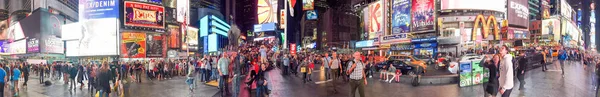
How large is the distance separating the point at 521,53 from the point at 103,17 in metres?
3.54

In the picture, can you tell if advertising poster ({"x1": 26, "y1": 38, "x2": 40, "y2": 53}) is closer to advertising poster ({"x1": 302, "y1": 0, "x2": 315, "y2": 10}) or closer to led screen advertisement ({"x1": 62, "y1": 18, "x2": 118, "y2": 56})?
led screen advertisement ({"x1": 62, "y1": 18, "x2": 118, "y2": 56})

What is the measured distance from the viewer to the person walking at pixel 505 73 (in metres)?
2.37

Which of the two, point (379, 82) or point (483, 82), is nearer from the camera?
point (483, 82)

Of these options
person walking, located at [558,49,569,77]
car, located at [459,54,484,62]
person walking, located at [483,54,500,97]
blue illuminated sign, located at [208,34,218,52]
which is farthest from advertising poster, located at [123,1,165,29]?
person walking, located at [558,49,569,77]

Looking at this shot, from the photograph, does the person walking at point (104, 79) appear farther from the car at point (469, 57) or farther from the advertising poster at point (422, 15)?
the car at point (469, 57)

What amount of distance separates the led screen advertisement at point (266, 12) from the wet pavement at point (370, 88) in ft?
2.83

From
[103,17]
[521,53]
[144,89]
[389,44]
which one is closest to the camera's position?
[521,53]

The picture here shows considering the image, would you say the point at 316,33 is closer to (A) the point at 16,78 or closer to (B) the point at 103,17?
(B) the point at 103,17

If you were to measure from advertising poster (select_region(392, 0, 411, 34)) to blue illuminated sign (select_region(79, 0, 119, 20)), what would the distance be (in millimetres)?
2393

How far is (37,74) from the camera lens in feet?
10.4

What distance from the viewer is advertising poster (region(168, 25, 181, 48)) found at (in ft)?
10.2

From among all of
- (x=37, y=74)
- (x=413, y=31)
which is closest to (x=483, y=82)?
(x=413, y=31)

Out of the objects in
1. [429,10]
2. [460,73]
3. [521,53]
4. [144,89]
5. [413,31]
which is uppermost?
[429,10]

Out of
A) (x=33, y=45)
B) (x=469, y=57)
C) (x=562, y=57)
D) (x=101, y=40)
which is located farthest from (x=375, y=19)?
(x=33, y=45)
